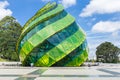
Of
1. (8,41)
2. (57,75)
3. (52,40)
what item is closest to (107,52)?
(8,41)

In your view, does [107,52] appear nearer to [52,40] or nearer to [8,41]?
[8,41]

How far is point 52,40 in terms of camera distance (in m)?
35.8

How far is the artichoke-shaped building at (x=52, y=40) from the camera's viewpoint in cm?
3572

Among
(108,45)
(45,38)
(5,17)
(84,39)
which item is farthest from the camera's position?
(108,45)

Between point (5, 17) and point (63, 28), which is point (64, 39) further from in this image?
point (5, 17)

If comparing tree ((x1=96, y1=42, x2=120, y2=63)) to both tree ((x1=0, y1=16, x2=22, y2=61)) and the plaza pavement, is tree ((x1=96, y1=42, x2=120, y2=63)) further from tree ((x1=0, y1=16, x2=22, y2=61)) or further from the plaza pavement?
the plaza pavement

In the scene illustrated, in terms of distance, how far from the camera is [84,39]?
38719 millimetres

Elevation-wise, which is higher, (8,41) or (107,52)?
(8,41)

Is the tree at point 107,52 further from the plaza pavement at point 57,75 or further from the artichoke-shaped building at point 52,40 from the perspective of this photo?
Result: the plaza pavement at point 57,75

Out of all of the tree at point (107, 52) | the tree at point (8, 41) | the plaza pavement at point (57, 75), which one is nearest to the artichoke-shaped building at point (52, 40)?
the plaza pavement at point (57, 75)

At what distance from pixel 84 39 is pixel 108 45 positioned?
47.1 m

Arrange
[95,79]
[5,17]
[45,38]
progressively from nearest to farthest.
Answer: [95,79]
[45,38]
[5,17]

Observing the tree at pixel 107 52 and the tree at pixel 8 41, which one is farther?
the tree at pixel 107 52

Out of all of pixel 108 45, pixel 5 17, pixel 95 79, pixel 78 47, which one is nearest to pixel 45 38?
pixel 78 47
